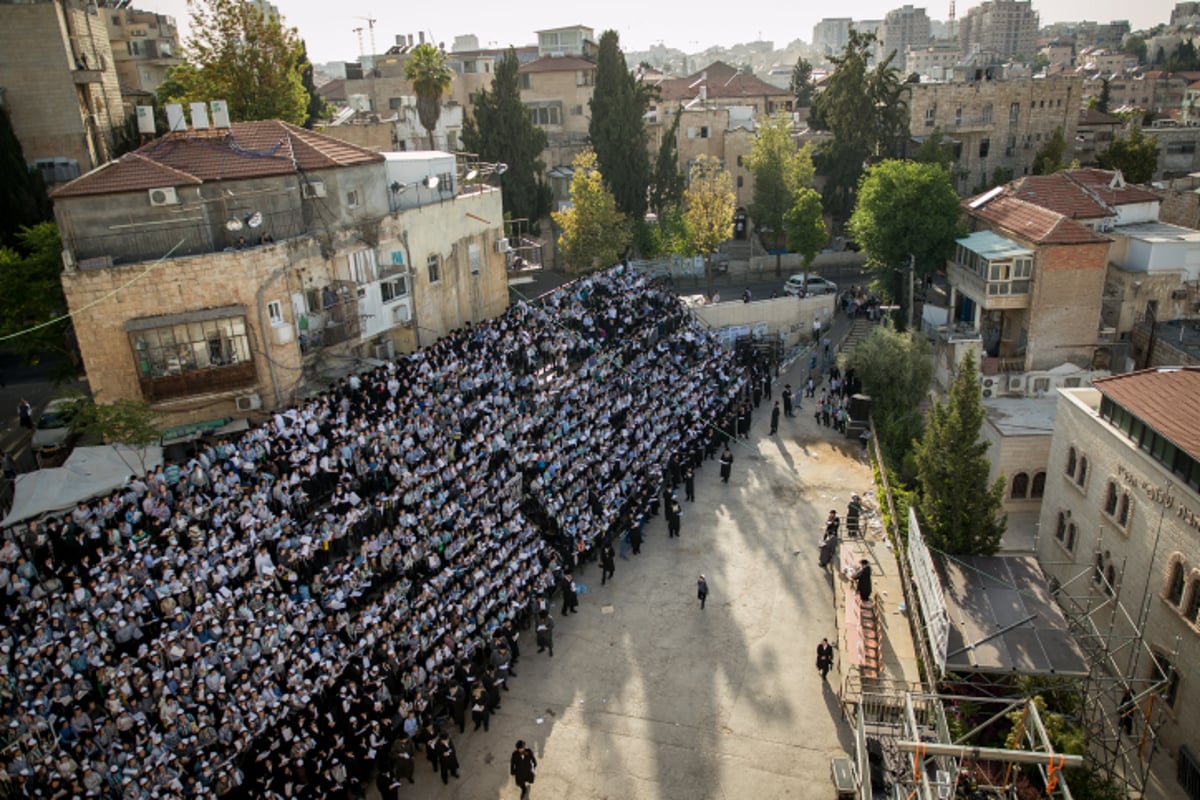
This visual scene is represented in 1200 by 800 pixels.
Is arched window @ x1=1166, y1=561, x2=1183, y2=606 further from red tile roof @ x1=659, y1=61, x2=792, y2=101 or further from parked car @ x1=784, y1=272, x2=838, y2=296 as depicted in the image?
red tile roof @ x1=659, y1=61, x2=792, y2=101

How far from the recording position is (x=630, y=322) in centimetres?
3384

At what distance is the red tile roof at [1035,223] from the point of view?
32062 millimetres

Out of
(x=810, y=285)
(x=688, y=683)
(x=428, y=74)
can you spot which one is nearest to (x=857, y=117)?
(x=810, y=285)

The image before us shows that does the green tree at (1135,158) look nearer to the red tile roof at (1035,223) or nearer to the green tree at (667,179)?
the red tile roof at (1035,223)

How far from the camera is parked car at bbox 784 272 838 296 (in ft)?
143

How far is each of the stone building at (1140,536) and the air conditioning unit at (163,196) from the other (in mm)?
23414

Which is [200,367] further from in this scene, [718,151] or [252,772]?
[718,151]

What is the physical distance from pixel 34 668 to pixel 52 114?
2509 centimetres

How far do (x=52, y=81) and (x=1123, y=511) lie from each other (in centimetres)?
3802

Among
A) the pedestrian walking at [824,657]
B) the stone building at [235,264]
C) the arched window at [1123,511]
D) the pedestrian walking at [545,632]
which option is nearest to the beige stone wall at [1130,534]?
the arched window at [1123,511]

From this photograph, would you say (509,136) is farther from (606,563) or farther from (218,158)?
(606,563)

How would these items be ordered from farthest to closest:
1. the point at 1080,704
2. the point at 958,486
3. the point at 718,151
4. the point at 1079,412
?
the point at 718,151
the point at 1079,412
the point at 958,486
the point at 1080,704

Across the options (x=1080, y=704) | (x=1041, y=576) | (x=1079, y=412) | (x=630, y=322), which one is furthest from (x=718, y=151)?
(x=1080, y=704)

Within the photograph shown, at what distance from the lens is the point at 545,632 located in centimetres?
2058
